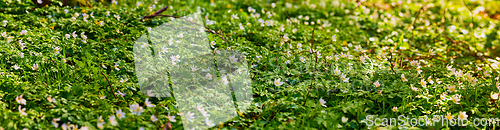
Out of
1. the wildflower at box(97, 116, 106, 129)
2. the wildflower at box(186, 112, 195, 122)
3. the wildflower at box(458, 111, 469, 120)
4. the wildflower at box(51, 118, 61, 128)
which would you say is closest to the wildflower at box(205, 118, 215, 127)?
the wildflower at box(186, 112, 195, 122)

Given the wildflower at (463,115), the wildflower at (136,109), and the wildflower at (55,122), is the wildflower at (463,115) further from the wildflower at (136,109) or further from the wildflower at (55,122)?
the wildflower at (55,122)

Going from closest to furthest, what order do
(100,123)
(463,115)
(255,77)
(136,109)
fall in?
(100,123)
(136,109)
(463,115)
(255,77)

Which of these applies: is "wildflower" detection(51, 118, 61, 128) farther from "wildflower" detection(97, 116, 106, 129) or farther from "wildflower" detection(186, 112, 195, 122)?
"wildflower" detection(186, 112, 195, 122)

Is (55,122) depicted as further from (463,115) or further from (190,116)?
(463,115)

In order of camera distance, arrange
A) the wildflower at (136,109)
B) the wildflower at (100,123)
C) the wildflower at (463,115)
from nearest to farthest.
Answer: the wildflower at (100,123) → the wildflower at (136,109) → the wildflower at (463,115)

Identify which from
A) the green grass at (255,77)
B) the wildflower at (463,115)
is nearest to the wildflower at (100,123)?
the green grass at (255,77)

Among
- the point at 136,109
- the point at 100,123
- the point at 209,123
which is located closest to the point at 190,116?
the point at 209,123

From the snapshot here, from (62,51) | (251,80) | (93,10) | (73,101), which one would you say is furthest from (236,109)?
(93,10)

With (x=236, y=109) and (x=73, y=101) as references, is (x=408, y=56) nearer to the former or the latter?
(x=236, y=109)

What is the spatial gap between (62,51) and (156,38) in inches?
32.9

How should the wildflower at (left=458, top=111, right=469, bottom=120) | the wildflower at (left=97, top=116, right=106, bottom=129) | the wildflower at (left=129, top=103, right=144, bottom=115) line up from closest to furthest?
the wildflower at (left=97, top=116, right=106, bottom=129), the wildflower at (left=129, top=103, right=144, bottom=115), the wildflower at (left=458, top=111, right=469, bottom=120)

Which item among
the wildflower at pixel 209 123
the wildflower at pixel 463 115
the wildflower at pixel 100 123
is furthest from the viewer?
the wildflower at pixel 463 115

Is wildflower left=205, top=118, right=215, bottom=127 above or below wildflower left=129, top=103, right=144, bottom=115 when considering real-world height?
below

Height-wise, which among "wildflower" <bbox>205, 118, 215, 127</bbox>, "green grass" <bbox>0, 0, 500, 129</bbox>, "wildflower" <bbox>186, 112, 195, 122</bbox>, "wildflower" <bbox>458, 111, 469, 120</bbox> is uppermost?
"green grass" <bbox>0, 0, 500, 129</bbox>
